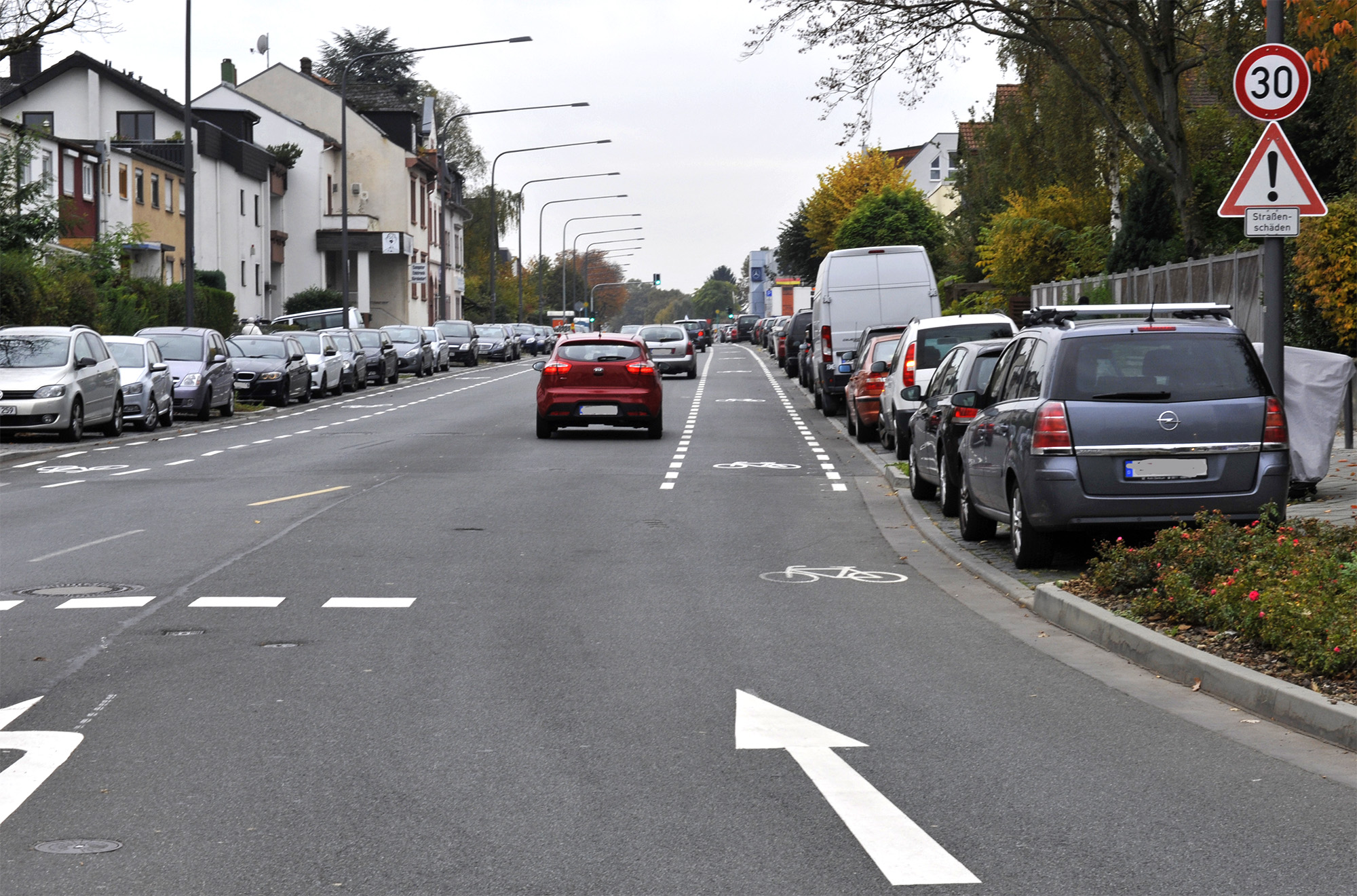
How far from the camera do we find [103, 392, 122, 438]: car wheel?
27.0 m

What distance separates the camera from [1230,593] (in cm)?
873

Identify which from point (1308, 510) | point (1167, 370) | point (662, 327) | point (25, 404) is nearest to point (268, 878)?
point (1167, 370)

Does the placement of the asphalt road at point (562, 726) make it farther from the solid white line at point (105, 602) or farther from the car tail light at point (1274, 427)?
the car tail light at point (1274, 427)

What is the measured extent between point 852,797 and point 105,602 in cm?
598

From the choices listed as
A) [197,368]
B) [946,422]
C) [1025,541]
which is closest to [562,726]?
[1025,541]

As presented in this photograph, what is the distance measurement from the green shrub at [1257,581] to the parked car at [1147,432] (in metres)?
0.29

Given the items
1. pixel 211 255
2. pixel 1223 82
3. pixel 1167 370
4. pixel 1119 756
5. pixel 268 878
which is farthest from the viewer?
pixel 211 255

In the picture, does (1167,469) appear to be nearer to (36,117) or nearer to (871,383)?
(871,383)

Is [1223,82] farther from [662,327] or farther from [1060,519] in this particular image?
[662,327]

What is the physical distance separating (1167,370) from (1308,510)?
10.6 feet

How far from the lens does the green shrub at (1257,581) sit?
774 centimetres

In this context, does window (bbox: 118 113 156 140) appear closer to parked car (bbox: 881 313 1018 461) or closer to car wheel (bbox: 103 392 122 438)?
car wheel (bbox: 103 392 122 438)

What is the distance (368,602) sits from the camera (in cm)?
1056

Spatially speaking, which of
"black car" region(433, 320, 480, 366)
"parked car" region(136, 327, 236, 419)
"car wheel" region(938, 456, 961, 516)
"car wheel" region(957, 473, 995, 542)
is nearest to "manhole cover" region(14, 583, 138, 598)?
"car wheel" region(957, 473, 995, 542)
